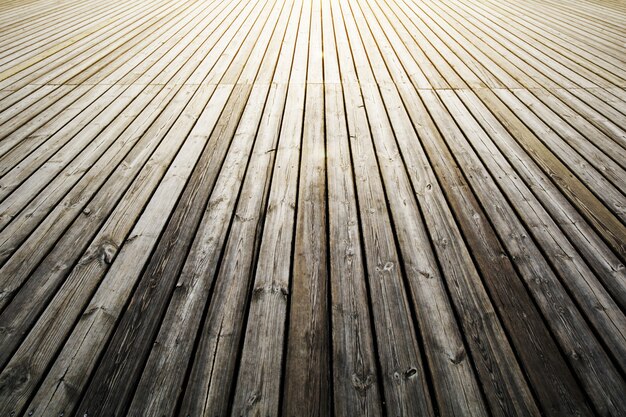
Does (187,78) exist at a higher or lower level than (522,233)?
higher

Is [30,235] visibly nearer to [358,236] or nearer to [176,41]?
[358,236]

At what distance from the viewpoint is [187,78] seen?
8.39 feet

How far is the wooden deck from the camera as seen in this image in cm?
85

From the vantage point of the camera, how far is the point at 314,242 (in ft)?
4.00

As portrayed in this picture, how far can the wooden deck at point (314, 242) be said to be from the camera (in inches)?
33.6

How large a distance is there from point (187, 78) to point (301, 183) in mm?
1717

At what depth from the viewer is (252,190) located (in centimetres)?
146

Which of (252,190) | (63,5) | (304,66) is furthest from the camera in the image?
(63,5)

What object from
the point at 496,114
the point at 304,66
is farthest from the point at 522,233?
the point at 304,66

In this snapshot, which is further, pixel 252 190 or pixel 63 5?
pixel 63 5

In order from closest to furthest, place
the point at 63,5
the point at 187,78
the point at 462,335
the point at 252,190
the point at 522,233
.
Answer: the point at 462,335 → the point at 522,233 → the point at 252,190 → the point at 187,78 → the point at 63,5

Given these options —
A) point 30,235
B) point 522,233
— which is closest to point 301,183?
point 522,233

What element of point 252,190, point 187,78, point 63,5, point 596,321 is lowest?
point 596,321

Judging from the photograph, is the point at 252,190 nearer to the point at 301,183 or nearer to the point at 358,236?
the point at 301,183
